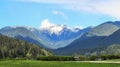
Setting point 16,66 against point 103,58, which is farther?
point 103,58

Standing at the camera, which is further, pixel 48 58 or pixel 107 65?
pixel 48 58

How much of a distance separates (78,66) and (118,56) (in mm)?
54456

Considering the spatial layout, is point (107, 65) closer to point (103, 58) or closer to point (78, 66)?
point (78, 66)

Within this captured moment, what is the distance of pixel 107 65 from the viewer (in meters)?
114

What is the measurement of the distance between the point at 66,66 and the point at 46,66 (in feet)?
21.4

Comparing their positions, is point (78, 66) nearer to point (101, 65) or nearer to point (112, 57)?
point (101, 65)

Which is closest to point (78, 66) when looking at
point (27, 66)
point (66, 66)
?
point (66, 66)

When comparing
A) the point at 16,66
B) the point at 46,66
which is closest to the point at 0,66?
the point at 16,66

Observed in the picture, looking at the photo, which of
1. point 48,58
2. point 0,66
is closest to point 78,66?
point 0,66

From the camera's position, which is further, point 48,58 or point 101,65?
point 48,58

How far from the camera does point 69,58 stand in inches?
6599

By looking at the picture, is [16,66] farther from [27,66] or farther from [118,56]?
[118,56]

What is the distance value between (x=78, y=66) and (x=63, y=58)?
173 ft

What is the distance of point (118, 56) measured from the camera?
16412cm
